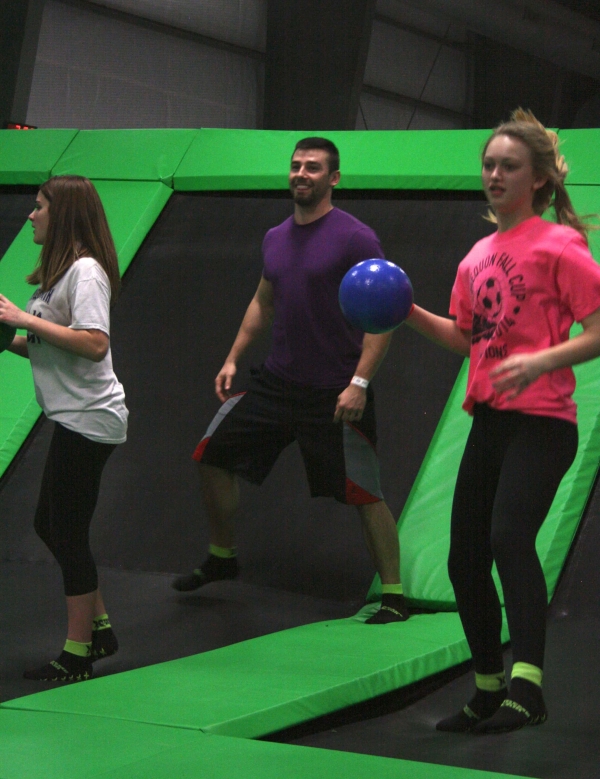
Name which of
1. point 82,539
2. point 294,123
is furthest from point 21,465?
point 294,123

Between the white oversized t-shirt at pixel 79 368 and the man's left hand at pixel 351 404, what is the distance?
0.61 meters

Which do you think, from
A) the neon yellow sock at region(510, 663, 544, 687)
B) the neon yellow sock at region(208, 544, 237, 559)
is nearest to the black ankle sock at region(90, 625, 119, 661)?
the neon yellow sock at region(208, 544, 237, 559)

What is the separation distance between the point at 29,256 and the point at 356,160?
1.34 m

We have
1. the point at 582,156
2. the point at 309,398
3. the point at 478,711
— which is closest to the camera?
the point at 478,711

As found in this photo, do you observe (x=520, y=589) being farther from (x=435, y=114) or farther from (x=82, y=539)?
(x=435, y=114)

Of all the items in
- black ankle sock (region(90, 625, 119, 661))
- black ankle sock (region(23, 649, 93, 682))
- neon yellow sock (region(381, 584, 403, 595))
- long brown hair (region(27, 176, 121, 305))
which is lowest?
black ankle sock (region(23, 649, 93, 682))

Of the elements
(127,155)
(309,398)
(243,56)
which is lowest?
(309,398)

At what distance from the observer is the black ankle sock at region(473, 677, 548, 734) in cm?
187

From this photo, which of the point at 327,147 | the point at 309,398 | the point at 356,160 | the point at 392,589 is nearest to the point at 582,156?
the point at 356,160

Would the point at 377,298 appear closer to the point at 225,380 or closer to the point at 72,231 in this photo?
the point at 72,231

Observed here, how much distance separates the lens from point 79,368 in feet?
7.93

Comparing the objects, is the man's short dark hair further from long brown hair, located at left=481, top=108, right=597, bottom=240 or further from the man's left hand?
long brown hair, located at left=481, top=108, right=597, bottom=240

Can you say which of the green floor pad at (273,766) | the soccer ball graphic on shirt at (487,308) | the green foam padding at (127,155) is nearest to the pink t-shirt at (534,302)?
the soccer ball graphic on shirt at (487,308)

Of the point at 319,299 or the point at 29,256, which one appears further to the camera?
the point at 29,256
